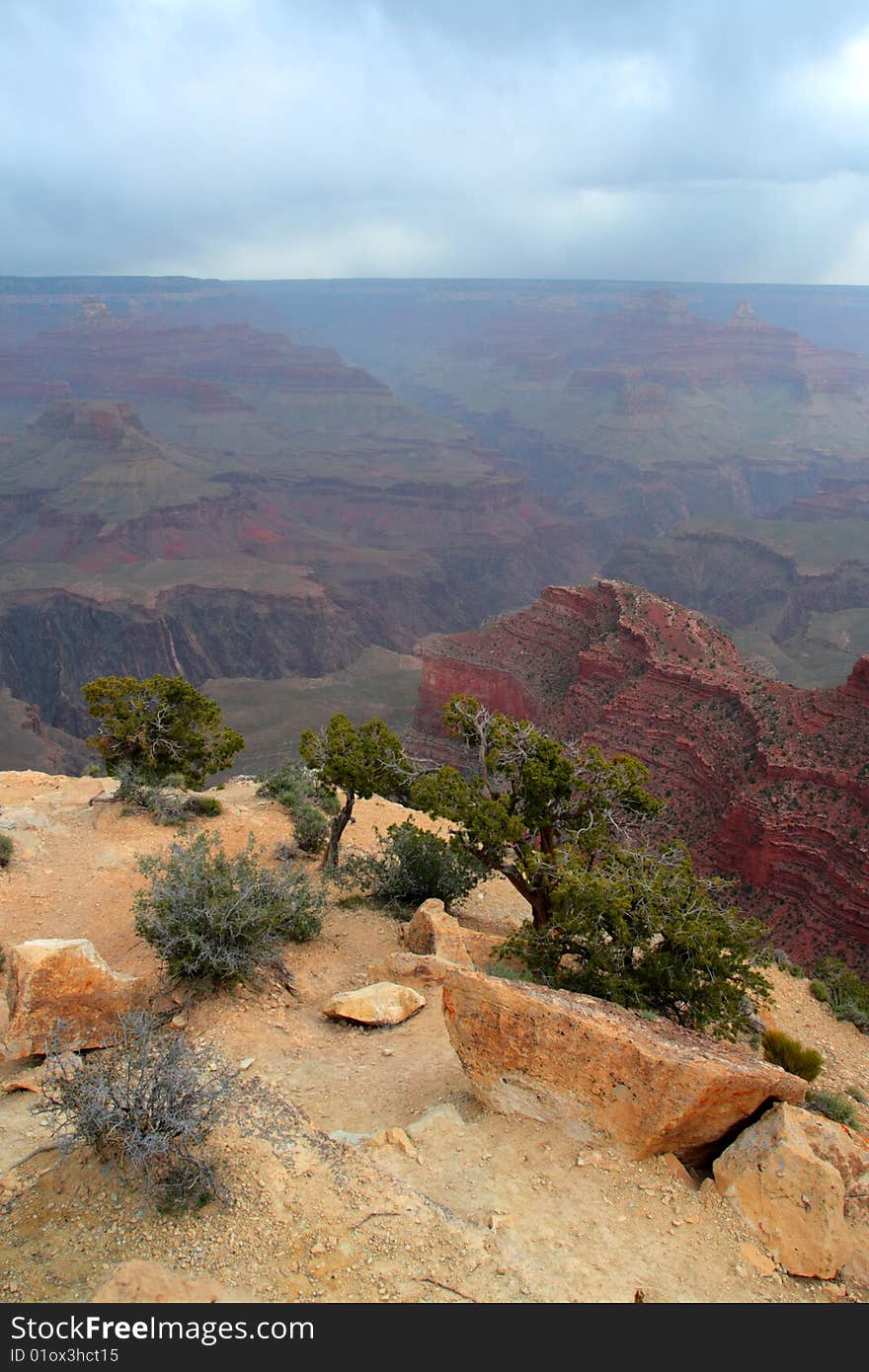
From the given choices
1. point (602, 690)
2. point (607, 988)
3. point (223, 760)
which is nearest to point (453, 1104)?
point (607, 988)

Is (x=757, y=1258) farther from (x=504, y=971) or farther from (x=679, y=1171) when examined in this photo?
(x=504, y=971)

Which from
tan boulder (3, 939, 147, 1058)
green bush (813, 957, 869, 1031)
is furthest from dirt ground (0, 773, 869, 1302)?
green bush (813, 957, 869, 1031)

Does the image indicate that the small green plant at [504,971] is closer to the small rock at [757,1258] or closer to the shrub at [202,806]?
the small rock at [757,1258]

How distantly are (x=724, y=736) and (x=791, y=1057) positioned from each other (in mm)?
20653

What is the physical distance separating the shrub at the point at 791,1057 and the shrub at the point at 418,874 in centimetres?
678

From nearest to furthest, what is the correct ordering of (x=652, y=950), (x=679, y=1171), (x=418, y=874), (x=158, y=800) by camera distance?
(x=679, y=1171), (x=652, y=950), (x=418, y=874), (x=158, y=800)

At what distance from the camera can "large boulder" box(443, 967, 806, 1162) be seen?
7.91m

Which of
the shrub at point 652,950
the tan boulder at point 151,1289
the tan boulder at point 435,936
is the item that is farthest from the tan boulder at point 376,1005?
the tan boulder at point 151,1289

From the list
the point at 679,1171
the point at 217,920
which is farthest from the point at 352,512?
the point at 679,1171

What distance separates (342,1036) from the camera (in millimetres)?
10672

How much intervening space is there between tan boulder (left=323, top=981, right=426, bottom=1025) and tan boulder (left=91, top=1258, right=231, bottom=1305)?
498 centimetres

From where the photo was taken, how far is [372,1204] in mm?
7027

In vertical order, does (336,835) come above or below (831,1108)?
below

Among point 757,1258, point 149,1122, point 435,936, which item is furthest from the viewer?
point 435,936
